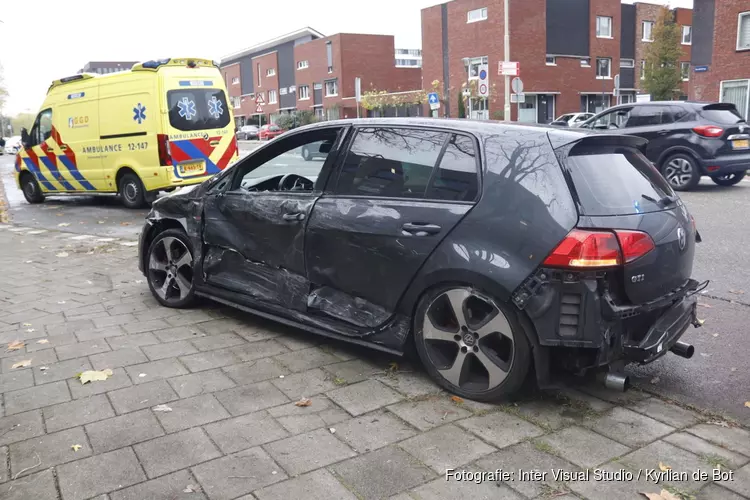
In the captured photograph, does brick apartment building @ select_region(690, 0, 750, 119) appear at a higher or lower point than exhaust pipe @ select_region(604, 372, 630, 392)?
higher

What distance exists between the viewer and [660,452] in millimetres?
3062

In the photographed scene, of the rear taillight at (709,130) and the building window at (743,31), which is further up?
the building window at (743,31)

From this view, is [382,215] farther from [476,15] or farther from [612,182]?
[476,15]

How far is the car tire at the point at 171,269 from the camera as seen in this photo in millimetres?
5359


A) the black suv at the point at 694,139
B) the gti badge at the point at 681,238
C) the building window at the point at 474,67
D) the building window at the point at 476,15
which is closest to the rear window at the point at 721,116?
the black suv at the point at 694,139

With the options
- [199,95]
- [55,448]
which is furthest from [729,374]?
[199,95]

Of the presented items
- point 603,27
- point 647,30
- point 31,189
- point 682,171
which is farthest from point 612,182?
point 647,30

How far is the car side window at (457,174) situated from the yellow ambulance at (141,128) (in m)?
9.63

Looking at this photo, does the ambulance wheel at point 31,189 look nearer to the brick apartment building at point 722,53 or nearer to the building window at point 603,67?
the brick apartment building at point 722,53

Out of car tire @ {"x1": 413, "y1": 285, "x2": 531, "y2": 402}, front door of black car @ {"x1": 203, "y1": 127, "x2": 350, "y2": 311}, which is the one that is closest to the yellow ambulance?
front door of black car @ {"x1": 203, "y1": 127, "x2": 350, "y2": 311}

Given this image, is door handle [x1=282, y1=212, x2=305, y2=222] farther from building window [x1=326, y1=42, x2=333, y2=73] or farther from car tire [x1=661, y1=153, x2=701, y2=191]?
building window [x1=326, y1=42, x2=333, y2=73]

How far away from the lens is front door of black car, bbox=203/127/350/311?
14.5 feet

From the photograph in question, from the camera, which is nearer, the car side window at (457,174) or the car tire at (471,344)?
the car tire at (471,344)

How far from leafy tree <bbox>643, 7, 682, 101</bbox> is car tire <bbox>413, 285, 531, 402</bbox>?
4382cm
